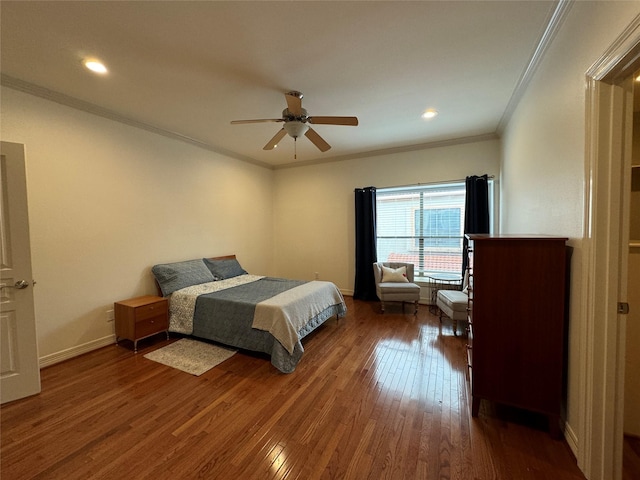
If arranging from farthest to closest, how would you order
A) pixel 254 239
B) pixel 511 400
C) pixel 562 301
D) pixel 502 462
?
pixel 254 239
pixel 511 400
pixel 562 301
pixel 502 462

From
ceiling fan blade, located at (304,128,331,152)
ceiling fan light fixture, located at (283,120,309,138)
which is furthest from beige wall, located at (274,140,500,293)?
ceiling fan light fixture, located at (283,120,309,138)

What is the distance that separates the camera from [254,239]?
5344 millimetres

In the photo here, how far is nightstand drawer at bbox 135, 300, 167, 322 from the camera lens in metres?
2.94

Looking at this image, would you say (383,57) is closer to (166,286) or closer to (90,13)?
(90,13)

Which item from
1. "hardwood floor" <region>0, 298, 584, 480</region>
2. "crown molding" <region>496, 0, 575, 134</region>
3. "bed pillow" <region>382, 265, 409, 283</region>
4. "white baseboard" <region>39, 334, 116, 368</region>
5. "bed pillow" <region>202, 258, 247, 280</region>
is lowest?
"hardwood floor" <region>0, 298, 584, 480</region>

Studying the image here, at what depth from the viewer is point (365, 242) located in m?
4.80

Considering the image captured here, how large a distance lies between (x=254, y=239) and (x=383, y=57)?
3997 millimetres

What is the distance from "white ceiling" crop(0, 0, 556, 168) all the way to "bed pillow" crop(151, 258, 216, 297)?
76.2 inches

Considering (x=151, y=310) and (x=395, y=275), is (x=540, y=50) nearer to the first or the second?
(x=395, y=275)

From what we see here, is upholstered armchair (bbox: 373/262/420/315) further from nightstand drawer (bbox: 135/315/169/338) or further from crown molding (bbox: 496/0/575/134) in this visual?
nightstand drawer (bbox: 135/315/169/338)

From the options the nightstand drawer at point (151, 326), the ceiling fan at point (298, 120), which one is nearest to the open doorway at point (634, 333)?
the ceiling fan at point (298, 120)

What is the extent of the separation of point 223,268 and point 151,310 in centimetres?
127

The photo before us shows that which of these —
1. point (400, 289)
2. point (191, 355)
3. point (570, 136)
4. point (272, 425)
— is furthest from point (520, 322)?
point (191, 355)

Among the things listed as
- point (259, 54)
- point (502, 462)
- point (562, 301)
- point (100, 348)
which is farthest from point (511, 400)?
point (100, 348)
